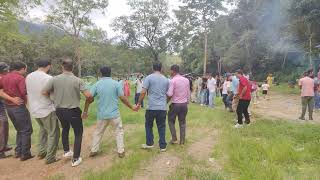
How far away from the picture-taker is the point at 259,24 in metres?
41.1

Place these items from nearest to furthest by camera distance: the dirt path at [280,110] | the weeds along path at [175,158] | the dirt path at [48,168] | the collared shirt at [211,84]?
the weeds along path at [175,158], the dirt path at [48,168], the dirt path at [280,110], the collared shirt at [211,84]

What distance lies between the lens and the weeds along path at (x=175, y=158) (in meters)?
6.32

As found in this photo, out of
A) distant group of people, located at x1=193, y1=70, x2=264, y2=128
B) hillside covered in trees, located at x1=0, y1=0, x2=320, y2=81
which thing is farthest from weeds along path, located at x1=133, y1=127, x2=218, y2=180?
hillside covered in trees, located at x1=0, y1=0, x2=320, y2=81

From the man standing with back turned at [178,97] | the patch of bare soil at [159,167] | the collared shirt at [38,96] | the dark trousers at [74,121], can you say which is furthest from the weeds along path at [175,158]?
the collared shirt at [38,96]

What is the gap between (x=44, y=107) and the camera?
23.5ft

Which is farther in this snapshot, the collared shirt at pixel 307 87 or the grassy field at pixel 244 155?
the collared shirt at pixel 307 87

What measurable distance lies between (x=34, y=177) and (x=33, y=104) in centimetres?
149

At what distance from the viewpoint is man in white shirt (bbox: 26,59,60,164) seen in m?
7.11

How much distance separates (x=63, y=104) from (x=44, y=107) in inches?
24.7

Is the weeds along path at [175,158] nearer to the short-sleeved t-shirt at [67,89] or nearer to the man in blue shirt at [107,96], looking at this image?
the man in blue shirt at [107,96]

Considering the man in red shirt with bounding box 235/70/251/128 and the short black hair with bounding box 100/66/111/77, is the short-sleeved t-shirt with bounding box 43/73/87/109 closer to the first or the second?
A: the short black hair with bounding box 100/66/111/77

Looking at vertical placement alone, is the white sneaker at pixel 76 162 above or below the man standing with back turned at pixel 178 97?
below

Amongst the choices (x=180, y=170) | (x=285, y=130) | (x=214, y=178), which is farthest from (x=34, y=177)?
(x=285, y=130)

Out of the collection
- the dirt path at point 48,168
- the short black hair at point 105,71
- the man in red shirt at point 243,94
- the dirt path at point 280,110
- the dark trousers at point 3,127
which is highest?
the short black hair at point 105,71
